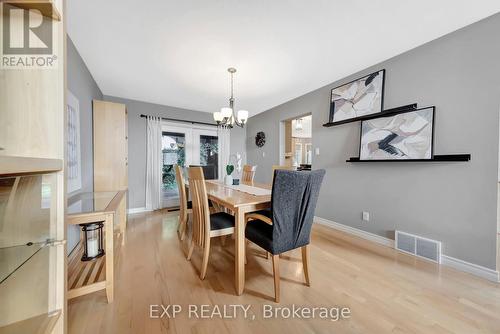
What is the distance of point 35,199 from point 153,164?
3.42 metres

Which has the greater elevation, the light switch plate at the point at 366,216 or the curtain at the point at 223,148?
the curtain at the point at 223,148

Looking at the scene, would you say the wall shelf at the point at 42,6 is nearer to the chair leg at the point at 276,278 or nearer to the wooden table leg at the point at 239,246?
the wooden table leg at the point at 239,246

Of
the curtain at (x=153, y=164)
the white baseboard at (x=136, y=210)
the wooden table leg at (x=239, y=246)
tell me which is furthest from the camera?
the curtain at (x=153, y=164)

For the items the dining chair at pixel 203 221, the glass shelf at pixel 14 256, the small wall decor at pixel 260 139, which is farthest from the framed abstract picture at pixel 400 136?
the glass shelf at pixel 14 256

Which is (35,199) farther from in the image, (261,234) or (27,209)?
(261,234)

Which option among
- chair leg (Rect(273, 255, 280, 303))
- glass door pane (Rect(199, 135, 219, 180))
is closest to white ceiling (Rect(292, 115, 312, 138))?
glass door pane (Rect(199, 135, 219, 180))

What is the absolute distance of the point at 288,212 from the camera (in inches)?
52.8

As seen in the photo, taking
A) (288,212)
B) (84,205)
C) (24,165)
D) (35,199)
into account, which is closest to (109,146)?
(84,205)

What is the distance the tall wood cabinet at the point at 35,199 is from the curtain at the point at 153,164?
11.0ft

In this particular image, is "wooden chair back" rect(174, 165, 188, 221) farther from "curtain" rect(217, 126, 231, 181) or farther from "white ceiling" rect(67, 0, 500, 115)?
"curtain" rect(217, 126, 231, 181)

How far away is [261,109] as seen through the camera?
14.2ft

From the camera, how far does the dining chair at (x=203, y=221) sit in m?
1.60

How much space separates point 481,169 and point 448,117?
0.57m

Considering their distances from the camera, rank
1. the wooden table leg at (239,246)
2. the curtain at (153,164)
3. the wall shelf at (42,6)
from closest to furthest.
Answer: the wall shelf at (42,6), the wooden table leg at (239,246), the curtain at (153,164)
